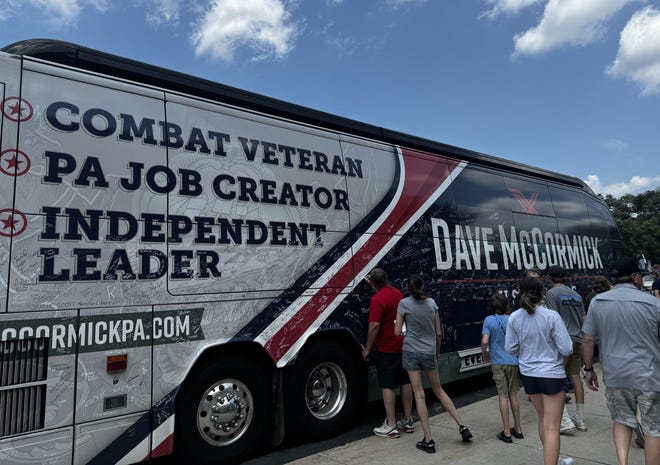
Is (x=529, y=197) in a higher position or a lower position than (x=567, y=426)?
higher

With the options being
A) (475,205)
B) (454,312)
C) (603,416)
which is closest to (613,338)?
(603,416)

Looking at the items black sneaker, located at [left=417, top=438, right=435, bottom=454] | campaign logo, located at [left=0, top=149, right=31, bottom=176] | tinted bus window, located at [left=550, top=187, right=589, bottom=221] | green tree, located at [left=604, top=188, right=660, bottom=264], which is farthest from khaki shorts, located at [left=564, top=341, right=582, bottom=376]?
green tree, located at [left=604, top=188, right=660, bottom=264]

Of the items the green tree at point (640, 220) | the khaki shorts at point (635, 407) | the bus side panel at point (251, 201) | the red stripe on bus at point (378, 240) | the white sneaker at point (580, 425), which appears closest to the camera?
the khaki shorts at point (635, 407)

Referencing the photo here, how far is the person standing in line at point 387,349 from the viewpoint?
5.26m

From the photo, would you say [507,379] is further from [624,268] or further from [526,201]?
[526,201]

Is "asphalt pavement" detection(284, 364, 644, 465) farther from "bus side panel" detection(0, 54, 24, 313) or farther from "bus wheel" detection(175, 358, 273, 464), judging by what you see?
"bus side panel" detection(0, 54, 24, 313)

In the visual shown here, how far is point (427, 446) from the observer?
480cm

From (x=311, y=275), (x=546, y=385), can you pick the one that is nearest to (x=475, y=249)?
(x=311, y=275)

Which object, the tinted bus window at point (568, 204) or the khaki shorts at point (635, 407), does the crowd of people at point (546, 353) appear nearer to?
the khaki shorts at point (635, 407)

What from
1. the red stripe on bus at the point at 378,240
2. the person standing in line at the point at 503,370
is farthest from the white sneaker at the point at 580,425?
the red stripe on bus at the point at 378,240

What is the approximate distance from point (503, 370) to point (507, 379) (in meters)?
0.10

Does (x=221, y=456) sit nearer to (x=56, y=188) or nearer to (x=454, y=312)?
(x=56, y=188)

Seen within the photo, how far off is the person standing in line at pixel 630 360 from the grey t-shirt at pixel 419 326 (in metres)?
1.64

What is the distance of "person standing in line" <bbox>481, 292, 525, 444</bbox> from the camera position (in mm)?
→ 5098
